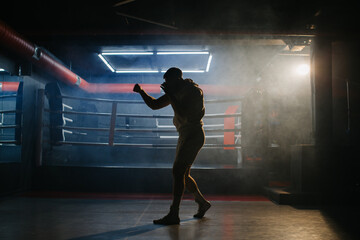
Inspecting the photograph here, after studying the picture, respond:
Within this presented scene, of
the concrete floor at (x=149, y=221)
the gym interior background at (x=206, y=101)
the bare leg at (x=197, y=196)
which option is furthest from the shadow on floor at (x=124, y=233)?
the gym interior background at (x=206, y=101)

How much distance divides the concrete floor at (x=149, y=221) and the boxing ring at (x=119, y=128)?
135 centimetres

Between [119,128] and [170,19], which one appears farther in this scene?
[119,128]

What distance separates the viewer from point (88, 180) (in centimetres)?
458

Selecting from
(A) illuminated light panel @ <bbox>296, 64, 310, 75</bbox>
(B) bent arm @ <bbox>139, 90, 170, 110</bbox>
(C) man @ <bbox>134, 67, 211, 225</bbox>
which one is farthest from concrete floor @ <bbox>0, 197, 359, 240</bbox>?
(A) illuminated light panel @ <bbox>296, 64, 310, 75</bbox>

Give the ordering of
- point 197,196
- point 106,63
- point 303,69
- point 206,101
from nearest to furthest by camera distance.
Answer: point 197,196
point 206,101
point 303,69
point 106,63

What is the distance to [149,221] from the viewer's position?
2.61m

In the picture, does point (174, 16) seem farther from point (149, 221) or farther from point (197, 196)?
point (149, 221)

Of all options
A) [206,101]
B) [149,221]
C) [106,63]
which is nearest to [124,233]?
[149,221]

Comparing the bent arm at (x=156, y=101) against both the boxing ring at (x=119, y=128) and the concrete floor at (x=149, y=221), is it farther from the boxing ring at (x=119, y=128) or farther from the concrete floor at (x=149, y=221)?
the boxing ring at (x=119, y=128)

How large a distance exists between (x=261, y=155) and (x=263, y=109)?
0.76 metres

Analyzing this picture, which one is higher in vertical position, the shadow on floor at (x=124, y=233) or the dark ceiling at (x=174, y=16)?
the dark ceiling at (x=174, y=16)

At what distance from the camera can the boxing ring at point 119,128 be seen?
4.73 metres

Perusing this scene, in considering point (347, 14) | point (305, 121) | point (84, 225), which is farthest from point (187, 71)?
point (84, 225)

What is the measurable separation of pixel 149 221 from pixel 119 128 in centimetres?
688
